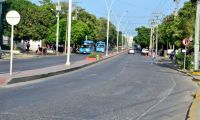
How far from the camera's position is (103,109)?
49.4ft

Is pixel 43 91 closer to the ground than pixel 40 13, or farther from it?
closer to the ground

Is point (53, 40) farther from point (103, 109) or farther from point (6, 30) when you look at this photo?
point (103, 109)

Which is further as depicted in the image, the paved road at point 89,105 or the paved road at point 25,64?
the paved road at point 25,64

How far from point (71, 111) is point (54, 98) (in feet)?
11.8

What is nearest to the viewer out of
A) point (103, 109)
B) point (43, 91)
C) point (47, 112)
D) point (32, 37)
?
point (47, 112)

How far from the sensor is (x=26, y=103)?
1560 cm

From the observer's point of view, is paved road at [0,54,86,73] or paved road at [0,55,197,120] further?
paved road at [0,54,86,73]

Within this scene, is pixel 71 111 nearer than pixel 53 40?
Yes

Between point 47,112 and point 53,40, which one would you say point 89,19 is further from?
point 47,112

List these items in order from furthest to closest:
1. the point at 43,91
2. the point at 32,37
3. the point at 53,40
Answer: the point at 53,40 < the point at 32,37 < the point at 43,91

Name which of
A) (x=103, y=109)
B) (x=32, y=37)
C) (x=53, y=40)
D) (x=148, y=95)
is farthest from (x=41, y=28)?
(x=103, y=109)

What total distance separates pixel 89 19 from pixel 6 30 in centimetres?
7695

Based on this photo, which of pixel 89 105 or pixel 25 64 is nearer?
pixel 89 105

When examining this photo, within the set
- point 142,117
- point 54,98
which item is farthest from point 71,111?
point 54,98
